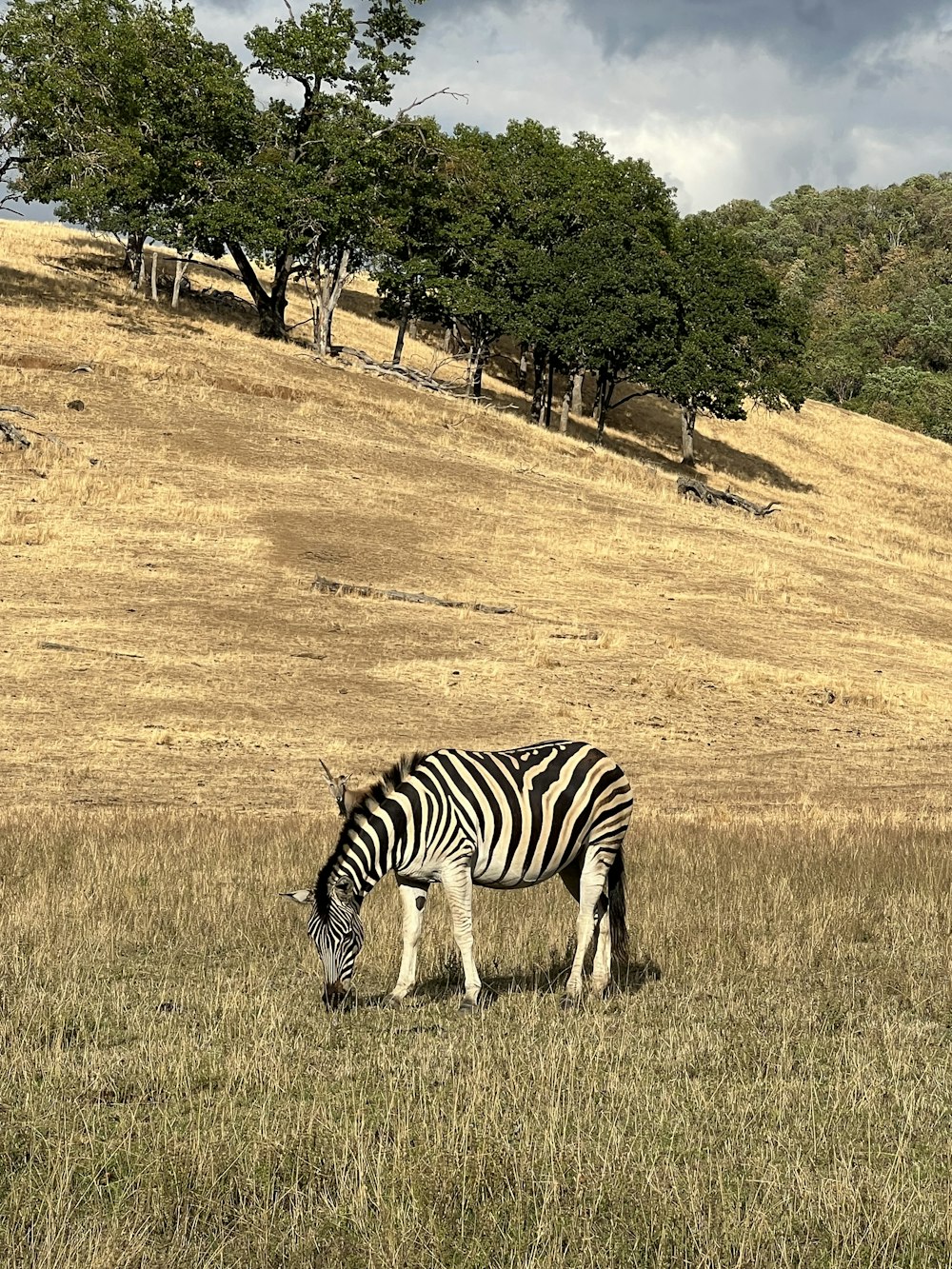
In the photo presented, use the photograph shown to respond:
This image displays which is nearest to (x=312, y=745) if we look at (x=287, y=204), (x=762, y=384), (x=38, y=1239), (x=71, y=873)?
(x=71, y=873)

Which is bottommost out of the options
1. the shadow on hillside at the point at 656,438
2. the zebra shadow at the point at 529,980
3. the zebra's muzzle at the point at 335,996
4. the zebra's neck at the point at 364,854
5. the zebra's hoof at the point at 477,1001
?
the zebra shadow at the point at 529,980

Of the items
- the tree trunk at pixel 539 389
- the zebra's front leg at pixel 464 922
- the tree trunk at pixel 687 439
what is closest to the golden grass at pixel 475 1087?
the zebra's front leg at pixel 464 922

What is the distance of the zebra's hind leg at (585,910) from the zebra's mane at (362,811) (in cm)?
167

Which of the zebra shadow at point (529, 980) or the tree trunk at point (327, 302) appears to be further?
the tree trunk at point (327, 302)

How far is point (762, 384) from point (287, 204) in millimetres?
28511

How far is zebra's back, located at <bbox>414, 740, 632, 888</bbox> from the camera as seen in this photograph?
975 centimetres

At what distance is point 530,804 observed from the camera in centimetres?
998

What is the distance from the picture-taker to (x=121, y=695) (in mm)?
26859

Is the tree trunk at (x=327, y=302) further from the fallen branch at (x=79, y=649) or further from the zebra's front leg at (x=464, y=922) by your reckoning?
the zebra's front leg at (x=464, y=922)

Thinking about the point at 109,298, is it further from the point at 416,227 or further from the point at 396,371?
the point at 416,227

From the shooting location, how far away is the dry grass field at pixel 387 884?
6.02 meters

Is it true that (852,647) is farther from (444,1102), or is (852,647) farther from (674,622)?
(444,1102)

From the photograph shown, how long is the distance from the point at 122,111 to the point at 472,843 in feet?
188

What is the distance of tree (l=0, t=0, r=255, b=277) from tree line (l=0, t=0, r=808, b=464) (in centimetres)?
11
